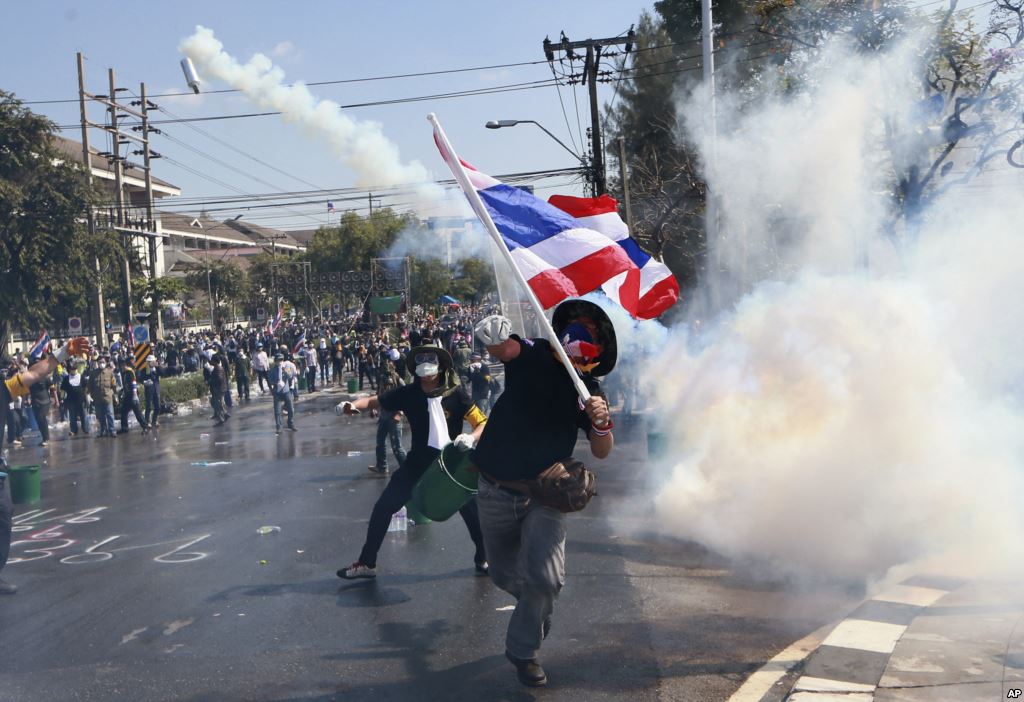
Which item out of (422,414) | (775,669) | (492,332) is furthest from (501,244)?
(775,669)

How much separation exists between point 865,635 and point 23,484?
9029mm

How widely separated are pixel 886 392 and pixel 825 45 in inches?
361

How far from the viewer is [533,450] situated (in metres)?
4.50

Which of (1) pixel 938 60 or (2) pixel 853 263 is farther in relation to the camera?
(1) pixel 938 60

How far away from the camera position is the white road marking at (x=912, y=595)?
5489mm

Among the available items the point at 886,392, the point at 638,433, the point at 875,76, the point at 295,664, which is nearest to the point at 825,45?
the point at 875,76

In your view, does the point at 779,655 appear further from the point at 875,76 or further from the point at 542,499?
the point at 875,76

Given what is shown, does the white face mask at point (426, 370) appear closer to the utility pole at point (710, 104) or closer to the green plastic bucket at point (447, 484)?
the green plastic bucket at point (447, 484)

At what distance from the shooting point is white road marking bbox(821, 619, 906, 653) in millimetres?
4805

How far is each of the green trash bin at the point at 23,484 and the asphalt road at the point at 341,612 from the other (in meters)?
0.81

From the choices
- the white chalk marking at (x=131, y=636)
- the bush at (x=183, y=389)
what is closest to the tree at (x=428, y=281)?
the bush at (x=183, y=389)

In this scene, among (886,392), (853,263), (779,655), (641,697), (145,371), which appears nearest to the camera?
(641,697)

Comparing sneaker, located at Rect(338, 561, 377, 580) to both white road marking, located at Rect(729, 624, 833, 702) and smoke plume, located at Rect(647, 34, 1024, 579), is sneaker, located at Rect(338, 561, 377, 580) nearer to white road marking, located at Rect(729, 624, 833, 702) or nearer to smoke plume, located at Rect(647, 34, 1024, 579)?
smoke plume, located at Rect(647, 34, 1024, 579)

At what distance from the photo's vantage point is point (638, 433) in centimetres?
1428
